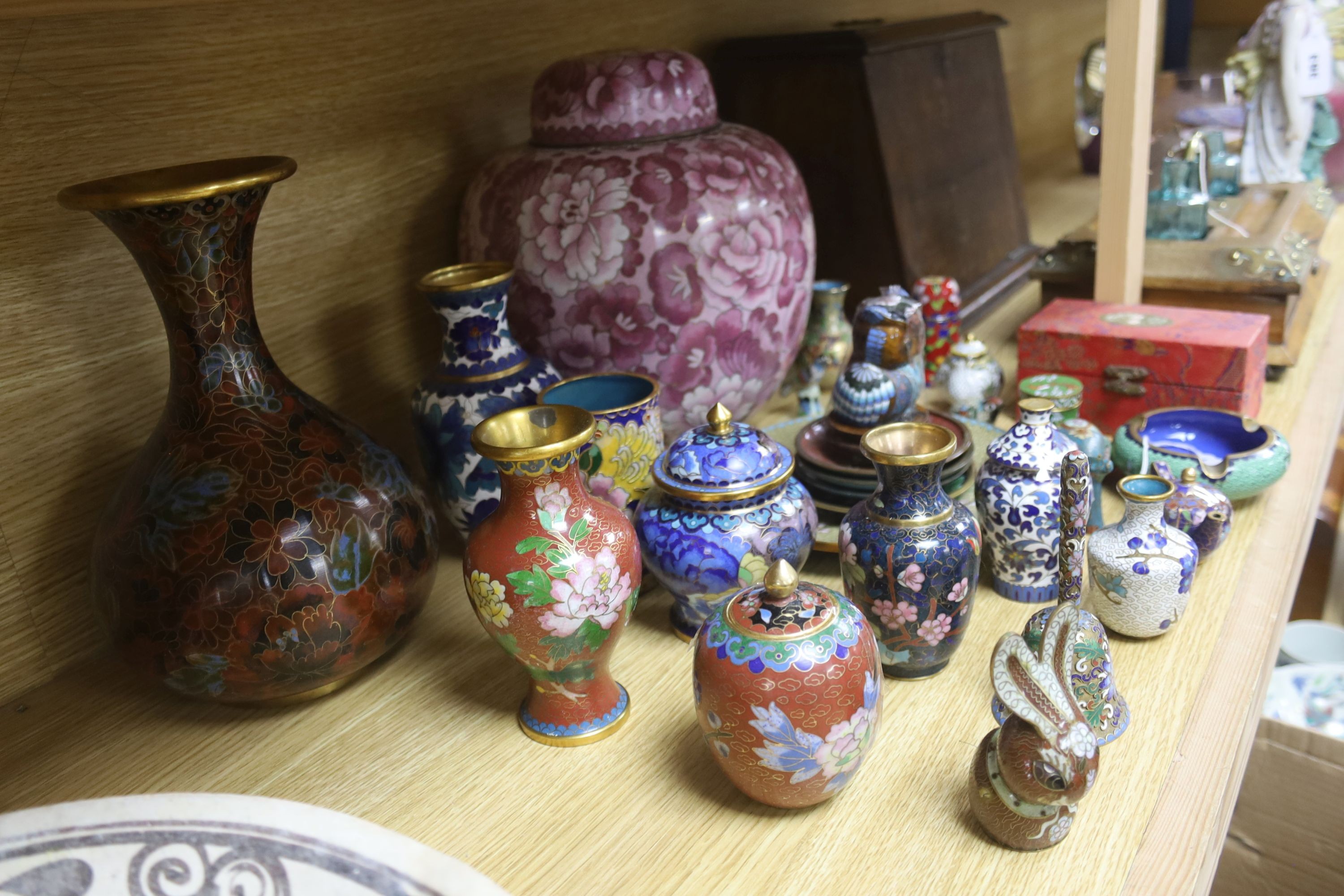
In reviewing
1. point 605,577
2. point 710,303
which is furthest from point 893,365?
point 605,577

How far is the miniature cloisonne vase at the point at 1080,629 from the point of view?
0.68 m

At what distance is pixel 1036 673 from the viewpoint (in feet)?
2.05

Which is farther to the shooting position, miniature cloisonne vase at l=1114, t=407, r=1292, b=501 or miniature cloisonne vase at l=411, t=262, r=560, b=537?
miniature cloisonne vase at l=1114, t=407, r=1292, b=501

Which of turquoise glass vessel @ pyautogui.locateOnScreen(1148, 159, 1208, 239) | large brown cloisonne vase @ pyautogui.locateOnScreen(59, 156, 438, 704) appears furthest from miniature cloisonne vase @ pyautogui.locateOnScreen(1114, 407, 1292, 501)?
large brown cloisonne vase @ pyautogui.locateOnScreen(59, 156, 438, 704)

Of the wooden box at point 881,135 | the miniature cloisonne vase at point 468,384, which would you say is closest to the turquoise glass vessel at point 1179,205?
the wooden box at point 881,135

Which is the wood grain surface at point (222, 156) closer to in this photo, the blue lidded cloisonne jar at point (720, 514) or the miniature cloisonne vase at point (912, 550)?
the blue lidded cloisonne jar at point (720, 514)

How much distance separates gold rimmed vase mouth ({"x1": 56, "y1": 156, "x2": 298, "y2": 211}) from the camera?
0.64m

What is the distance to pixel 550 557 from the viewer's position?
692mm

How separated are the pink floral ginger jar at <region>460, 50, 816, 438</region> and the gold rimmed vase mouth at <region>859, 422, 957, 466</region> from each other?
0.26 meters

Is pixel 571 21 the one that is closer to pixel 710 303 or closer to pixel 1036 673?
pixel 710 303

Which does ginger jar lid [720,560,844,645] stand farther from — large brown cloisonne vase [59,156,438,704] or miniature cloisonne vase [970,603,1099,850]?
large brown cloisonne vase [59,156,438,704]

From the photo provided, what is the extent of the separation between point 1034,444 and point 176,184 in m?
0.66

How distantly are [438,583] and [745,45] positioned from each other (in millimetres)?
783

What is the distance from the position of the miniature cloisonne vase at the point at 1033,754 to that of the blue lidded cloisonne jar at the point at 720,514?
0.68 ft
